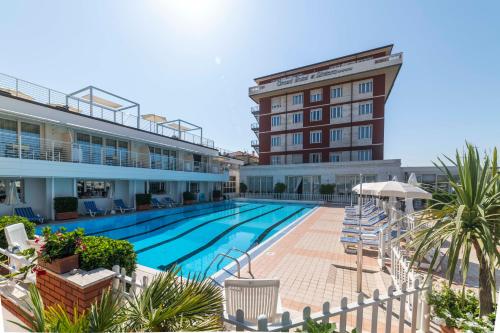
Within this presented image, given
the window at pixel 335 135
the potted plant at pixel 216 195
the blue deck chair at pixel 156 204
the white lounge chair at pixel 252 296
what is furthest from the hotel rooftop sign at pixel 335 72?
the white lounge chair at pixel 252 296

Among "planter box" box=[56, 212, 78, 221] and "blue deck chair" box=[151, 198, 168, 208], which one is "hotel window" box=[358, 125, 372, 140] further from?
"planter box" box=[56, 212, 78, 221]

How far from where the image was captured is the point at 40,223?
483 inches

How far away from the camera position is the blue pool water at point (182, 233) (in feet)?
28.1

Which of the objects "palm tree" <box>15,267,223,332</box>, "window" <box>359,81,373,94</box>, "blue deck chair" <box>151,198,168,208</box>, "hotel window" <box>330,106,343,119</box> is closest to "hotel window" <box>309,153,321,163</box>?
"hotel window" <box>330,106,343,119</box>

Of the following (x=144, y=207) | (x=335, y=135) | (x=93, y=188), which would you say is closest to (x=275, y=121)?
(x=335, y=135)

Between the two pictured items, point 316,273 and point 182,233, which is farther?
point 182,233

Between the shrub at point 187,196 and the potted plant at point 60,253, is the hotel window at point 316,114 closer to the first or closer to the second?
the shrub at point 187,196

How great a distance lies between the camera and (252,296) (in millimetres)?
2887

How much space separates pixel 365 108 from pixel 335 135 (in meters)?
4.77

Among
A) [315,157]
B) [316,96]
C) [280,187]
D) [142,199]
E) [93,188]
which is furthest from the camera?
[316,96]

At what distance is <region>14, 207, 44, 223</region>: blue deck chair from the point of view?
479 inches

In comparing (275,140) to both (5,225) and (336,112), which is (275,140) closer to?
(336,112)

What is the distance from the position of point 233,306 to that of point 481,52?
6053 millimetres

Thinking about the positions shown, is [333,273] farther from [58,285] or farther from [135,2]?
[135,2]
